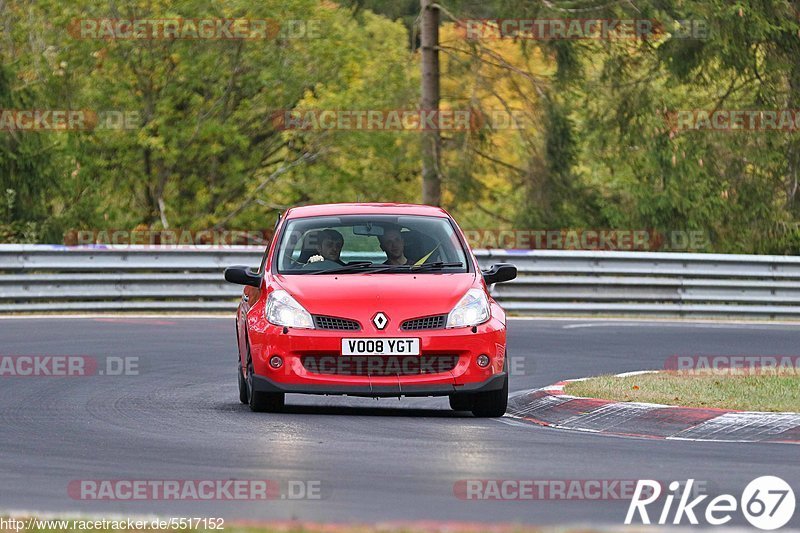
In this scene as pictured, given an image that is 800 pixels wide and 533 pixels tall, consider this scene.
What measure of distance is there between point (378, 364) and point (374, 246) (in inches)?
64.6

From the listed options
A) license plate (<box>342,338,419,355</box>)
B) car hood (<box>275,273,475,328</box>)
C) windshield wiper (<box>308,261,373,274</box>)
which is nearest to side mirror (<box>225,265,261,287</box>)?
car hood (<box>275,273,475,328</box>)

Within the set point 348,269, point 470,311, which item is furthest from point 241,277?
point 470,311

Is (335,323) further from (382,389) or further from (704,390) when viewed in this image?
(704,390)

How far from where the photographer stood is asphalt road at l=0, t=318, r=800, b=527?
7852mm

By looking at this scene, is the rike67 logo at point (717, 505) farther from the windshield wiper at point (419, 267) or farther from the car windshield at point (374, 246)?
the car windshield at point (374, 246)

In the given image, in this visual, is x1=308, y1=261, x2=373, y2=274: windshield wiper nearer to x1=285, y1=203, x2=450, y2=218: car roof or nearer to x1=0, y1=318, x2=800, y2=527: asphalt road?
x1=285, y1=203, x2=450, y2=218: car roof

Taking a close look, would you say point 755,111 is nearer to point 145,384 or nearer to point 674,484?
point 145,384

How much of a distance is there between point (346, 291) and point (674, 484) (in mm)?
4185

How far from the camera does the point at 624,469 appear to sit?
930 centimetres

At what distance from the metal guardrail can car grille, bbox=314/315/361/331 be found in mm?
12763

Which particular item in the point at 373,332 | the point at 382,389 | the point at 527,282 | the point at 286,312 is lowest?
the point at 527,282

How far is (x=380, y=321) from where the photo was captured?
12039 millimetres

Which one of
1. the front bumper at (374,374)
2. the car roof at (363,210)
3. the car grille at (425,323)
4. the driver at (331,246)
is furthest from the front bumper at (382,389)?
the car roof at (363,210)

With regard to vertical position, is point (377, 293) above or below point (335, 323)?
above
